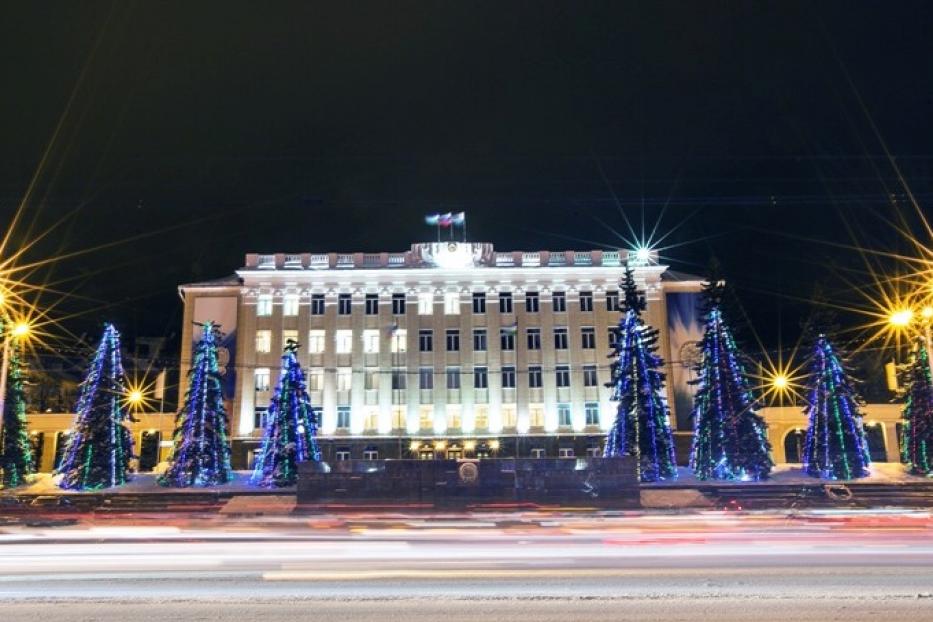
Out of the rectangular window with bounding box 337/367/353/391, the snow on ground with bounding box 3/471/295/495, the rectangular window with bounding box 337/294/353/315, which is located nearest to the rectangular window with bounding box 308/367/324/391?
the rectangular window with bounding box 337/367/353/391

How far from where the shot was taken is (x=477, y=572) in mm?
12781

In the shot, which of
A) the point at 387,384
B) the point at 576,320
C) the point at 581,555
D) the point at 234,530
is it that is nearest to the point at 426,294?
the point at 387,384

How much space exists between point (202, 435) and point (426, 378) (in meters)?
17.6

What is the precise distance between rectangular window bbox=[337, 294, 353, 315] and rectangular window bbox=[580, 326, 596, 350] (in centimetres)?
1749

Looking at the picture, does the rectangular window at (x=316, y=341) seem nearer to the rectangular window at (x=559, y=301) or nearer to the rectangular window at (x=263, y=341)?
the rectangular window at (x=263, y=341)

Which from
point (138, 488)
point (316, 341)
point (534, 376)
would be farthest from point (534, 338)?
point (138, 488)

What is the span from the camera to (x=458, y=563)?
44.8 ft

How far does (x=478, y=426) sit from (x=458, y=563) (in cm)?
4054

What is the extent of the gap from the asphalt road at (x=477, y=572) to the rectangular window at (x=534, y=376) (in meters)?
35.1

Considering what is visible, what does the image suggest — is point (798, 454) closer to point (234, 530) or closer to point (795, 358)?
point (795, 358)

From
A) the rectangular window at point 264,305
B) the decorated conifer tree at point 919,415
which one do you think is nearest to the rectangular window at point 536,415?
the rectangular window at point 264,305

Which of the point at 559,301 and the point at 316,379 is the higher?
the point at 559,301

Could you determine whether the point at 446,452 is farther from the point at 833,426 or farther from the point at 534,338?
the point at 833,426

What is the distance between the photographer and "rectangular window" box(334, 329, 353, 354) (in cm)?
5559
